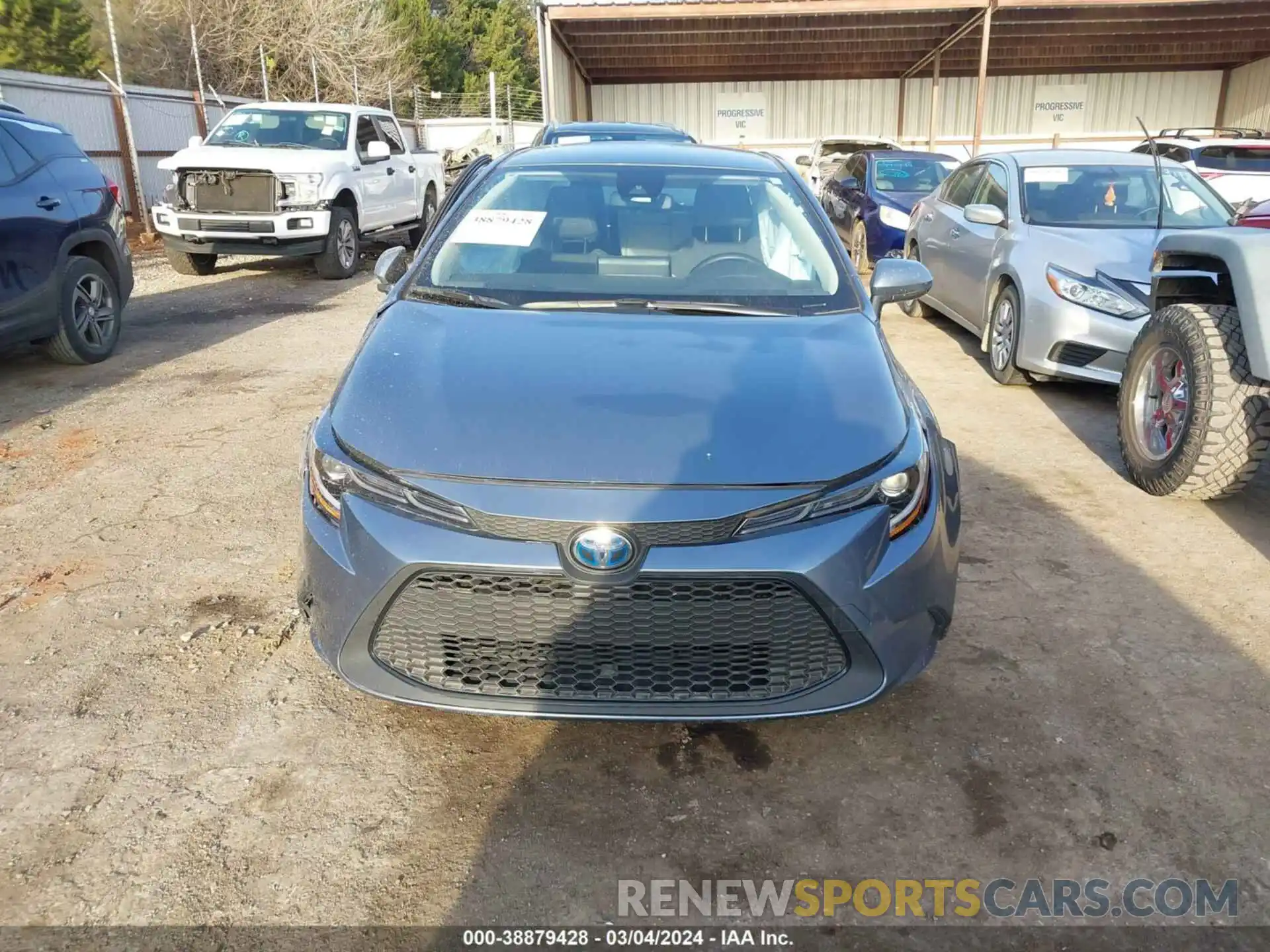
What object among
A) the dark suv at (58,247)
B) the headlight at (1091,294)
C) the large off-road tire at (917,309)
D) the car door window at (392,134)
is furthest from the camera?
the car door window at (392,134)

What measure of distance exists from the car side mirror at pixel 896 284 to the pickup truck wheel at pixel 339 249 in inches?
324

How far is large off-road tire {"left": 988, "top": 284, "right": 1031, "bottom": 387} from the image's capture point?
6.48 m

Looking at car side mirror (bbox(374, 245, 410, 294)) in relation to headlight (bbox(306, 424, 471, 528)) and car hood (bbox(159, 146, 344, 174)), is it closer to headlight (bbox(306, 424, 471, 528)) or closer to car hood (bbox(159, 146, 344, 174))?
headlight (bbox(306, 424, 471, 528))

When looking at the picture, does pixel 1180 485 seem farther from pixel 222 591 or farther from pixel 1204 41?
pixel 1204 41

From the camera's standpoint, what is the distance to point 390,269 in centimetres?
388

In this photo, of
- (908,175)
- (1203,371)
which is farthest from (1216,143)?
(1203,371)

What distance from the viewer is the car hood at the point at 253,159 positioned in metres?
10.1

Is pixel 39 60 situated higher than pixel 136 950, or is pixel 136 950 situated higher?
pixel 39 60

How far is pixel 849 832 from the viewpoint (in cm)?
243

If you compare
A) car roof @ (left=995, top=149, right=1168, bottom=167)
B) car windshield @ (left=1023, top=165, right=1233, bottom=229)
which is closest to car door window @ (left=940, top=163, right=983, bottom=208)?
car roof @ (left=995, top=149, right=1168, bottom=167)

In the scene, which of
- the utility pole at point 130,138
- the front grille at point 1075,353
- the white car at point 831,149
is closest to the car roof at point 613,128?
the front grille at point 1075,353

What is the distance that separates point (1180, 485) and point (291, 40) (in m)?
30.0

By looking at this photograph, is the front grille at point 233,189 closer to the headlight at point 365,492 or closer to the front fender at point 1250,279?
the headlight at point 365,492

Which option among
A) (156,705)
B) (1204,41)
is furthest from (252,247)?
(1204,41)
